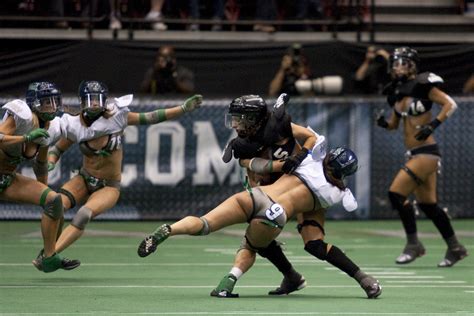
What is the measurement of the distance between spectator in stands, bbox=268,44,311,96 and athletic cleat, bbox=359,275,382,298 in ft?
28.4

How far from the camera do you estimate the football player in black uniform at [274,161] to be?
10664 mm

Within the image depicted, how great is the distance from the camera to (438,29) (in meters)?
21.4

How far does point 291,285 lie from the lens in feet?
36.2

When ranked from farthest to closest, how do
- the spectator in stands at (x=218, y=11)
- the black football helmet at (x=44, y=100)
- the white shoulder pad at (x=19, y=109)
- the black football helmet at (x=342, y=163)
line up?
the spectator in stands at (x=218, y=11) < the black football helmet at (x=44, y=100) < the white shoulder pad at (x=19, y=109) < the black football helmet at (x=342, y=163)

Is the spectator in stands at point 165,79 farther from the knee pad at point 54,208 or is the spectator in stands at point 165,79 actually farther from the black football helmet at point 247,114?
the black football helmet at point 247,114

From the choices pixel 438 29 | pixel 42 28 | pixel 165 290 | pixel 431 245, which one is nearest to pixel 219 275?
pixel 165 290

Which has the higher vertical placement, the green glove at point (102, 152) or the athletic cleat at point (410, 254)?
the green glove at point (102, 152)

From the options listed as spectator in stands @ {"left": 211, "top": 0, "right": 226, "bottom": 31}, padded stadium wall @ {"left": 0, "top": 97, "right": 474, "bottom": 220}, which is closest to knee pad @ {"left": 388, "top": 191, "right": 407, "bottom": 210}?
padded stadium wall @ {"left": 0, "top": 97, "right": 474, "bottom": 220}

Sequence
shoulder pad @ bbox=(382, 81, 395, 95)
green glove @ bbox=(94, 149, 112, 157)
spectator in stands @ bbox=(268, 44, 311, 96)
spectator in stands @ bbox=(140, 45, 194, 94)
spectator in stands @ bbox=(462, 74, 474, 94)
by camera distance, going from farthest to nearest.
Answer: spectator in stands @ bbox=(462, 74, 474, 94)
spectator in stands @ bbox=(268, 44, 311, 96)
spectator in stands @ bbox=(140, 45, 194, 94)
shoulder pad @ bbox=(382, 81, 395, 95)
green glove @ bbox=(94, 149, 112, 157)

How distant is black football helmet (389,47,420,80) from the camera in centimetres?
1407

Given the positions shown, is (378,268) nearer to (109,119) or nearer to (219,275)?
(219,275)

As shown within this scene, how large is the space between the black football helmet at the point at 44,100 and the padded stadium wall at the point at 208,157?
6872mm

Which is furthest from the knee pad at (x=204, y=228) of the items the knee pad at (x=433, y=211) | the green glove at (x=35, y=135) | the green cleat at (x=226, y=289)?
the knee pad at (x=433, y=211)

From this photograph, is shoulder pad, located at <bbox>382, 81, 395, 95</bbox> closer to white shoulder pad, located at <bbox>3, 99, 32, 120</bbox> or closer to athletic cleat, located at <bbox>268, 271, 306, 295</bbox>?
athletic cleat, located at <bbox>268, 271, 306, 295</bbox>
